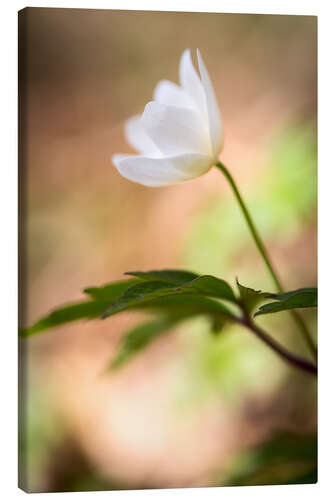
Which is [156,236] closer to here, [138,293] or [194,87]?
[194,87]

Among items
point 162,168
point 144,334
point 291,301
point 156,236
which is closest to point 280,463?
point 144,334

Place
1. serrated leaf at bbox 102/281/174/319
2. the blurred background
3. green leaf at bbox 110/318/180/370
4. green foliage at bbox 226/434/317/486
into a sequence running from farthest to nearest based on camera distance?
1. the blurred background
2. green foliage at bbox 226/434/317/486
3. green leaf at bbox 110/318/180/370
4. serrated leaf at bbox 102/281/174/319

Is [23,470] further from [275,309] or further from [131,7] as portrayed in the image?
[131,7]

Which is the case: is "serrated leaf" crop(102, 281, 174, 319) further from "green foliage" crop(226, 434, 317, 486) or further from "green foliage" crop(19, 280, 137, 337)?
"green foliage" crop(226, 434, 317, 486)

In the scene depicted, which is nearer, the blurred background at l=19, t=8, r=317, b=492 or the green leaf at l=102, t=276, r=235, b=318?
the green leaf at l=102, t=276, r=235, b=318

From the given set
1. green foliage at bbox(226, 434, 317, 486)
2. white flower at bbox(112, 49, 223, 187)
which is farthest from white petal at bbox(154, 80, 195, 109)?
green foliage at bbox(226, 434, 317, 486)

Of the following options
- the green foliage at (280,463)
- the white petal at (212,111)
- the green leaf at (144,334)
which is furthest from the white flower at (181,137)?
the green foliage at (280,463)
